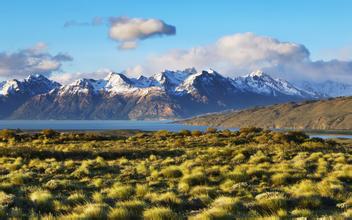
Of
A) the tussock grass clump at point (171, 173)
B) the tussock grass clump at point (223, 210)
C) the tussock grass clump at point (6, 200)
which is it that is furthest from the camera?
the tussock grass clump at point (171, 173)

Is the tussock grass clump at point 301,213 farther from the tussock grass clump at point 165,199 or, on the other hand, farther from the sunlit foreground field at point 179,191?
the tussock grass clump at point 165,199

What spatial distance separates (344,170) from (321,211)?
11.1 meters

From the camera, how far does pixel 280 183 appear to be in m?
21.3

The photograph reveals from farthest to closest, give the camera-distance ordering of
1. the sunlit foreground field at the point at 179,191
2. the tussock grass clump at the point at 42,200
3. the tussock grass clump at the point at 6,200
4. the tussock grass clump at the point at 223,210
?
1. the tussock grass clump at the point at 6,200
2. the tussock grass clump at the point at 42,200
3. the sunlit foreground field at the point at 179,191
4. the tussock grass clump at the point at 223,210

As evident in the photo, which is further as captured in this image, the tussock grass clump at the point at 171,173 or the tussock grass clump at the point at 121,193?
Answer: the tussock grass clump at the point at 171,173

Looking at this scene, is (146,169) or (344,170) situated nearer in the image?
(344,170)

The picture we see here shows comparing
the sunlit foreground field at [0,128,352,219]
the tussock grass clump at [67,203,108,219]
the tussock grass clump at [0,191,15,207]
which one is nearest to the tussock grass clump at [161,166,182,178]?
the sunlit foreground field at [0,128,352,219]

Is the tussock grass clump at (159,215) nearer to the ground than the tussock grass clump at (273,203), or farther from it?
farther from it

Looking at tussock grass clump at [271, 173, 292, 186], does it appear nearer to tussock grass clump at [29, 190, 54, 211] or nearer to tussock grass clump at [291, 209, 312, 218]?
tussock grass clump at [291, 209, 312, 218]

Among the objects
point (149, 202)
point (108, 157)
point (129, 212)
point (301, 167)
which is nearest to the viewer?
point (129, 212)

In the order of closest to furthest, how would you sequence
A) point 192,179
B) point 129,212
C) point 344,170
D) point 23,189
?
point 129,212 < point 23,189 < point 192,179 < point 344,170

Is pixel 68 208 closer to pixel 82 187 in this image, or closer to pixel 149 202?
pixel 149 202

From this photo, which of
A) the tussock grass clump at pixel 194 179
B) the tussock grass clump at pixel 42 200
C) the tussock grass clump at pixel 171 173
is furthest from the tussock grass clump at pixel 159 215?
the tussock grass clump at pixel 171 173

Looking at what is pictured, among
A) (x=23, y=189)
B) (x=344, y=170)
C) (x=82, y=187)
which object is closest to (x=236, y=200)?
(x=82, y=187)
